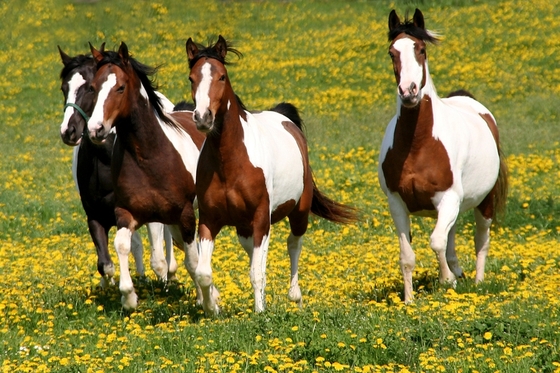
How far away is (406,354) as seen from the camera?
668 centimetres

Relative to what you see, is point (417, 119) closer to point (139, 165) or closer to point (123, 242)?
point (139, 165)

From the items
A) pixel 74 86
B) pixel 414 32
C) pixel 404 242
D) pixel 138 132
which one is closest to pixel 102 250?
pixel 138 132

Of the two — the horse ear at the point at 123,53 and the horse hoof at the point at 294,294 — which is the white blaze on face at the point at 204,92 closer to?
the horse ear at the point at 123,53

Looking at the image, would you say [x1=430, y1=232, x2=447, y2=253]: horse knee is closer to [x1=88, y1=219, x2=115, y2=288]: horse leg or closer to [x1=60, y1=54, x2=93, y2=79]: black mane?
[x1=88, y1=219, x2=115, y2=288]: horse leg

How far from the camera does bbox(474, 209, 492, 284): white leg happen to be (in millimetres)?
10406

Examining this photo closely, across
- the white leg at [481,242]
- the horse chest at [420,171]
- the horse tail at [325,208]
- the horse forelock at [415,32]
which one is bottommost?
the white leg at [481,242]

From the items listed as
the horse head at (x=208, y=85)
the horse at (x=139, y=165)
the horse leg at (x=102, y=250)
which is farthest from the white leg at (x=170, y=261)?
the horse head at (x=208, y=85)

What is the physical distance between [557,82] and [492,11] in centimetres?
868

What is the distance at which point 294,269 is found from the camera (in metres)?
10.1

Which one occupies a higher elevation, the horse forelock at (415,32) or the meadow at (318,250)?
the horse forelock at (415,32)

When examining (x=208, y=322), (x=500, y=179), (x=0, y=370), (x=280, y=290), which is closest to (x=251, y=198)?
(x=208, y=322)

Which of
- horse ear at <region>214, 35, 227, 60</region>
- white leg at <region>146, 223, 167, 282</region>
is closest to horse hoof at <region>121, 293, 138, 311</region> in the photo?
white leg at <region>146, 223, 167, 282</region>

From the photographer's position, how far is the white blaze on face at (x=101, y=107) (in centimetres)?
838

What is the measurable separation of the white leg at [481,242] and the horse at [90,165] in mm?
3949
